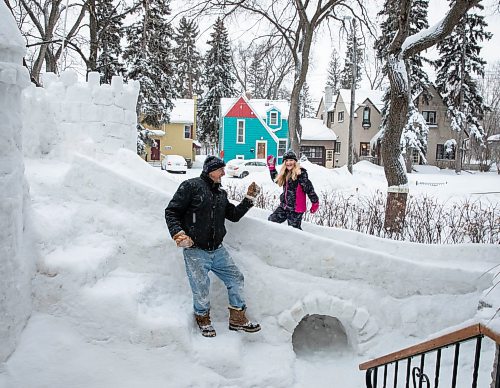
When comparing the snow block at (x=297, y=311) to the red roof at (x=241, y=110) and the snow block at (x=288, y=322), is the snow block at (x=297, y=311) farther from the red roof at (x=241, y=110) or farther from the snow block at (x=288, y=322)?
the red roof at (x=241, y=110)

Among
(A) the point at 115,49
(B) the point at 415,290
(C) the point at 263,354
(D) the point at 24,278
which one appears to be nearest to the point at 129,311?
(D) the point at 24,278

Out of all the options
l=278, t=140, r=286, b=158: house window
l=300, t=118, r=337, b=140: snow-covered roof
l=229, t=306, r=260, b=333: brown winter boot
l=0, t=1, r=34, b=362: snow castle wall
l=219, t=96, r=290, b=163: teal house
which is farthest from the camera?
l=300, t=118, r=337, b=140: snow-covered roof

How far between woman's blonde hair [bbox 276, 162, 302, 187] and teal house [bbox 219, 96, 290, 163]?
80.5 feet

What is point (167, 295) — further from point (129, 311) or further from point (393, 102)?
point (393, 102)

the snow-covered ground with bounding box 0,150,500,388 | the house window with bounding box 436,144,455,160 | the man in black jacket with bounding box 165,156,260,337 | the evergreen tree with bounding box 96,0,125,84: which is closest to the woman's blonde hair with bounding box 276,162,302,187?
the snow-covered ground with bounding box 0,150,500,388

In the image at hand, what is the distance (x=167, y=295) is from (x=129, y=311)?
57 cm

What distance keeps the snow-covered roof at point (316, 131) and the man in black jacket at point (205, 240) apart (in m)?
31.9

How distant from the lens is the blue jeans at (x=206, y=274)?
13.8 feet

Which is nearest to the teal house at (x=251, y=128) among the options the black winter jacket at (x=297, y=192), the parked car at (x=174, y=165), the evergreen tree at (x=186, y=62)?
the parked car at (x=174, y=165)

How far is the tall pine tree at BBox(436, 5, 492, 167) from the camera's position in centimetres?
Result: 2609

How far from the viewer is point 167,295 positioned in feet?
14.6

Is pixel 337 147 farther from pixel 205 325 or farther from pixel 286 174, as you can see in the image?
pixel 205 325

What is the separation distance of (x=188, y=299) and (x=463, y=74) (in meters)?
27.3

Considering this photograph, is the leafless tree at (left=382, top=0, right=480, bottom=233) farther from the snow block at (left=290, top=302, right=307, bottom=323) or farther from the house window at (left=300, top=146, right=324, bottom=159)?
the house window at (left=300, top=146, right=324, bottom=159)
